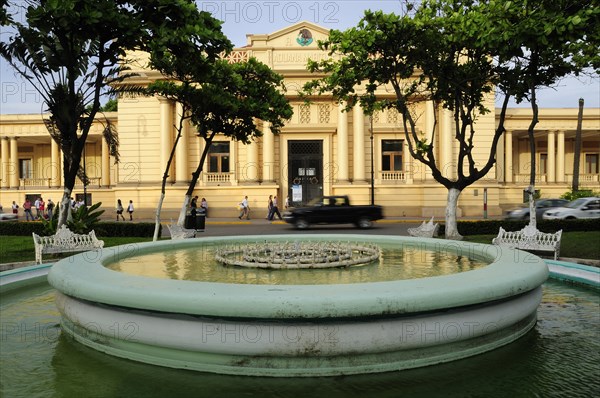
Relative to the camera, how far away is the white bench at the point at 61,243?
10.4 metres

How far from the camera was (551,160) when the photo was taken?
41.5 m

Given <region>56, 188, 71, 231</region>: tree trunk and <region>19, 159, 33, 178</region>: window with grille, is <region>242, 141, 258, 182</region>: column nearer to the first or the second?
<region>19, 159, 33, 178</region>: window with grille

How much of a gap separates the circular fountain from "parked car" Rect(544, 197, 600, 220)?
26.5m

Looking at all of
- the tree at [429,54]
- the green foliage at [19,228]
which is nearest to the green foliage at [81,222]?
the green foliage at [19,228]

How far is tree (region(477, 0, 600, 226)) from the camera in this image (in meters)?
10.1

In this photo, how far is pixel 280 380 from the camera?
11.8 feet

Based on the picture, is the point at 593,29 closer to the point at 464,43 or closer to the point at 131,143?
the point at 464,43

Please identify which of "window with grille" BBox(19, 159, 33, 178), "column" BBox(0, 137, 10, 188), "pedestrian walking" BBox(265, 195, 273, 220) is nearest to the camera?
"pedestrian walking" BBox(265, 195, 273, 220)

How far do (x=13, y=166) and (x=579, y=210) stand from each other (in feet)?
142

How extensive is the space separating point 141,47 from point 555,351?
10195 mm

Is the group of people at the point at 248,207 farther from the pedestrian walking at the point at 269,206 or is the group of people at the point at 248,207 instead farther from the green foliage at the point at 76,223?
the green foliage at the point at 76,223

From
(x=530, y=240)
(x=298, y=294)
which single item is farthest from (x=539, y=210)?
(x=298, y=294)

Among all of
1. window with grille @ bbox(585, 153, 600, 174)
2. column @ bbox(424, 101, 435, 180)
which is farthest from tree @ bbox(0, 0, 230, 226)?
window with grille @ bbox(585, 153, 600, 174)

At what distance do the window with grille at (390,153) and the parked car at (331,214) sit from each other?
12.1 meters
